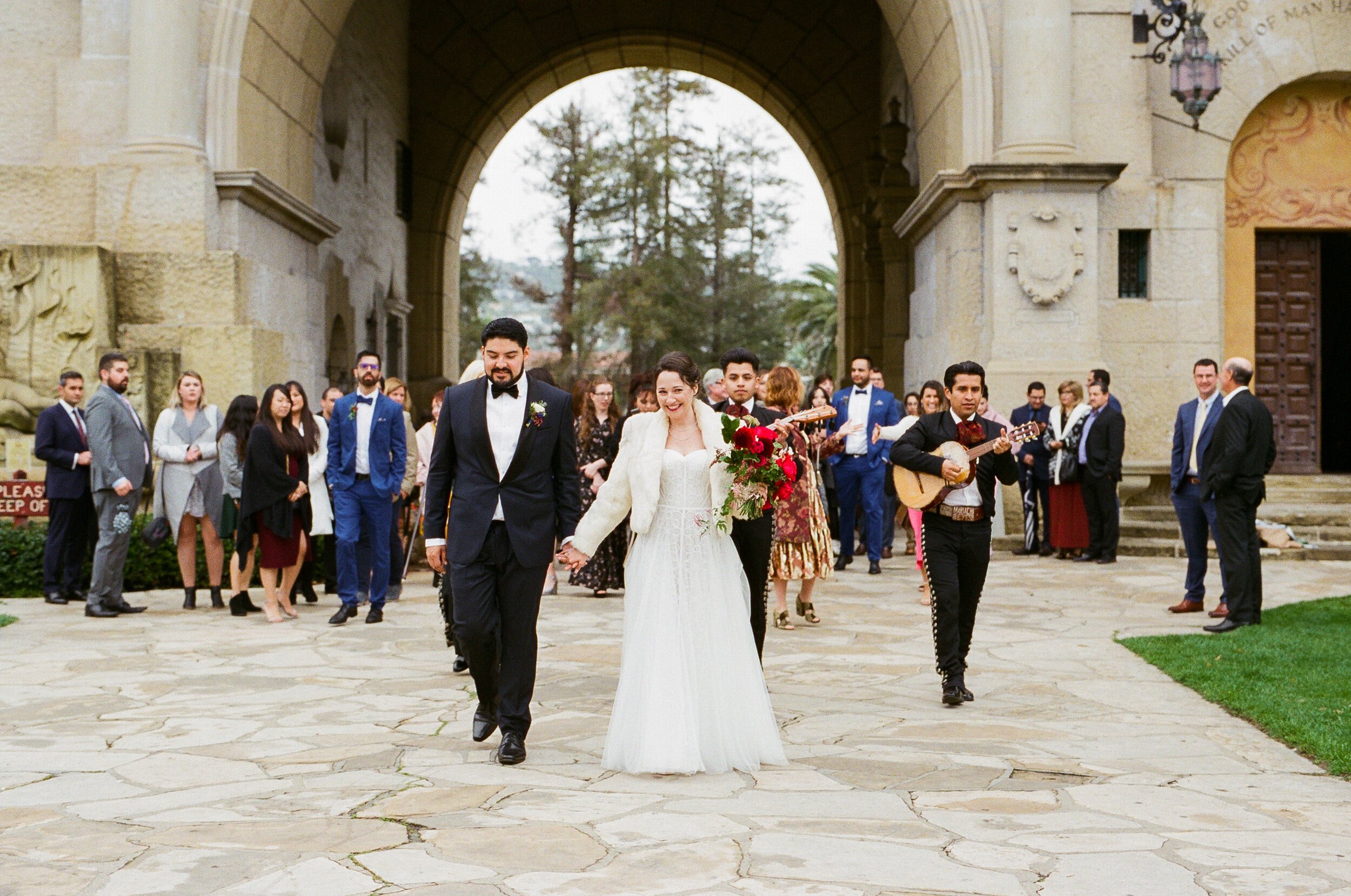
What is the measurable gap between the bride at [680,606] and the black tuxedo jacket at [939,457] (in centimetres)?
146

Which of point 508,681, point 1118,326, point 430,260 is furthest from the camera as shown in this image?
point 430,260

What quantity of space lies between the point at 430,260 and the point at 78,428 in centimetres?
1434

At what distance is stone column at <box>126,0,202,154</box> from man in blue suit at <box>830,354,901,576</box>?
6.57m

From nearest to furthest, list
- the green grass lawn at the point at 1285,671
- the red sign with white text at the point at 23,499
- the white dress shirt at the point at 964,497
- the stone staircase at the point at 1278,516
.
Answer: the green grass lawn at the point at 1285,671 → the white dress shirt at the point at 964,497 → the red sign with white text at the point at 23,499 → the stone staircase at the point at 1278,516

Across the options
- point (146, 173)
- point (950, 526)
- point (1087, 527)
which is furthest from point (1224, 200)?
point (146, 173)

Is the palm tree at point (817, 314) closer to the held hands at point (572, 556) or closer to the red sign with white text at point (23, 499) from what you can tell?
the red sign with white text at point (23, 499)

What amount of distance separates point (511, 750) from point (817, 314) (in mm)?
45541

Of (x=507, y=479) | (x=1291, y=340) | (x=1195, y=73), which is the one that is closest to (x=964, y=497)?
(x=507, y=479)

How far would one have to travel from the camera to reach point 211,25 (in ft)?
45.9

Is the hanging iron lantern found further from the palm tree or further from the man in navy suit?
the palm tree

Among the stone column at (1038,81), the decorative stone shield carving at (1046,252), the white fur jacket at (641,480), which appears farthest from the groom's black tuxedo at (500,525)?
the stone column at (1038,81)

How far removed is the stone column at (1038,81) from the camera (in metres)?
14.4

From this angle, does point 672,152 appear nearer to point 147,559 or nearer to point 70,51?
point 70,51

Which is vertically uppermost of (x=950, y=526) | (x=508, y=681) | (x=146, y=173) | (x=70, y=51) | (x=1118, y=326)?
(x=70, y=51)
